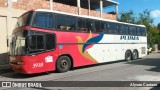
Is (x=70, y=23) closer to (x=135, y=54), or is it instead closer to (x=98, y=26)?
(x=98, y=26)

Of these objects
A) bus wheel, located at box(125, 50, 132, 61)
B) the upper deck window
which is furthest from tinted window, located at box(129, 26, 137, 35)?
the upper deck window

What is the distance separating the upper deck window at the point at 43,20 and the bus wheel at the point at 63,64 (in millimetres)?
1964

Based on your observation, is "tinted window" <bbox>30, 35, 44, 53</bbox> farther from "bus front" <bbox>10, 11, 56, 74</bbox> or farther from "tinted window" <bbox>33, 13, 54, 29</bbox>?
"tinted window" <bbox>33, 13, 54, 29</bbox>

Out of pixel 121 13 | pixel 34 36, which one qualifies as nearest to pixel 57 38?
pixel 34 36

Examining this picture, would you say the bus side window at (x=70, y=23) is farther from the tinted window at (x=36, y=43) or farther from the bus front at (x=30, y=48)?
the tinted window at (x=36, y=43)

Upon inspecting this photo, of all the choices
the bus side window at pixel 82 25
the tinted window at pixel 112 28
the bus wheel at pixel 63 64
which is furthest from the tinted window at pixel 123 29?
the bus wheel at pixel 63 64

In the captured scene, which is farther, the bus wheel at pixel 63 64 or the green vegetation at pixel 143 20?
the green vegetation at pixel 143 20

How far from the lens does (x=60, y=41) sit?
1385 centimetres

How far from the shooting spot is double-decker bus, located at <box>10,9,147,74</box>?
12297 mm

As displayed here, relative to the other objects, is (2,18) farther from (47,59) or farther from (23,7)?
(47,59)

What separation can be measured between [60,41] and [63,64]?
136cm

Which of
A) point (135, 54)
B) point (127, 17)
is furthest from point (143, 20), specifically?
point (135, 54)

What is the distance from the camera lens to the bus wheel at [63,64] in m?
13.8

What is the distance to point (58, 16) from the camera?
14039mm
